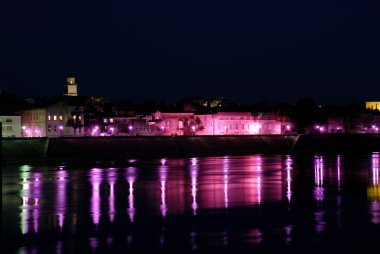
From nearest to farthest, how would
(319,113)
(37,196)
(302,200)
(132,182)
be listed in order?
1. (302,200)
2. (37,196)
3. (132,182)
4. (319,113)

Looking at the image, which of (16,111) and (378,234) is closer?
(378,234)

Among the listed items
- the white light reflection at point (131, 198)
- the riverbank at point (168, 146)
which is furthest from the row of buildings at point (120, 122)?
the white light reflection at point (131, 198)

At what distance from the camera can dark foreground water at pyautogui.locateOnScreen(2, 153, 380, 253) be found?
18.5 m

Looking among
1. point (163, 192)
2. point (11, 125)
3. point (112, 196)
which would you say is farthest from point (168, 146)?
point (112, 196)

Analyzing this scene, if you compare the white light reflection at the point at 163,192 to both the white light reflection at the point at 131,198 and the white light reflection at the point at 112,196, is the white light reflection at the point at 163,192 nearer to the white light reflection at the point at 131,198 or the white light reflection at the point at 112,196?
the white light reflection at the point at 131,198

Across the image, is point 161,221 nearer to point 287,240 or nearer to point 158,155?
point 287,240

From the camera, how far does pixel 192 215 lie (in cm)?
2477

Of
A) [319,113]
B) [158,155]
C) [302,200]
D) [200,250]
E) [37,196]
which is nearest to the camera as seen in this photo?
[200,250]

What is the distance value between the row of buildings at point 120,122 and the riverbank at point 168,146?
53.6 feet

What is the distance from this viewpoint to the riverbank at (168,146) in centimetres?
7475

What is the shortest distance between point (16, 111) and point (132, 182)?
229 feet

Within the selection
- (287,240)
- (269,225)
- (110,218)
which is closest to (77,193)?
(110,218)

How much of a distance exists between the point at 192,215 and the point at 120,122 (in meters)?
85.8

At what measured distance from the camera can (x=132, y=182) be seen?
136 ft
